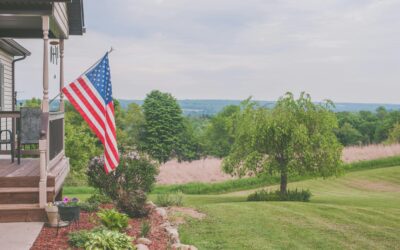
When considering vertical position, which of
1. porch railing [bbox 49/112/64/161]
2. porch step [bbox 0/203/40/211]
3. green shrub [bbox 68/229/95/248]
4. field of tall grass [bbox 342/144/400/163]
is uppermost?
porch railing [bbox 49/112/64/161]

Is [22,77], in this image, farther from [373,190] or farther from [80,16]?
[373,190]

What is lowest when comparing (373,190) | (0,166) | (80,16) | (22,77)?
(373,190)

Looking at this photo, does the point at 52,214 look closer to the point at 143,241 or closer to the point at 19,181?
the point at 19,181

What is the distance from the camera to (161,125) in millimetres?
60906

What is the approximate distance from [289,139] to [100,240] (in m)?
13.6

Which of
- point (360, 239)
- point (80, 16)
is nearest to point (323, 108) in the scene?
point (360, 239)

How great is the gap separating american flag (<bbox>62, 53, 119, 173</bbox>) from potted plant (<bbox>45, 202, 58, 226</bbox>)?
3.89ft

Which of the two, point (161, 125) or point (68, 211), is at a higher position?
point (68, 211)

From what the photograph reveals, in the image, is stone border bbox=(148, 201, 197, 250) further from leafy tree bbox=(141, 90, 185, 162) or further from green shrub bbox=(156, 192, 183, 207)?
leafy tree bbox=(141, 90, 185, 162)

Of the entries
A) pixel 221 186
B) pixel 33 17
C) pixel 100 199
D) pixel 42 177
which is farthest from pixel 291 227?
pixel 221 186

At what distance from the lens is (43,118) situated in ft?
27.3

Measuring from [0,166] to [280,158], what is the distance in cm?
1263

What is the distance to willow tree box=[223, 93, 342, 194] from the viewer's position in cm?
1941

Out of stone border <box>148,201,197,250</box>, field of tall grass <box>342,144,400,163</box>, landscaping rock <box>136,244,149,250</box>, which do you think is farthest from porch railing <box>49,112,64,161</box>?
field of tall grass <box>342,144,400,163</box>
